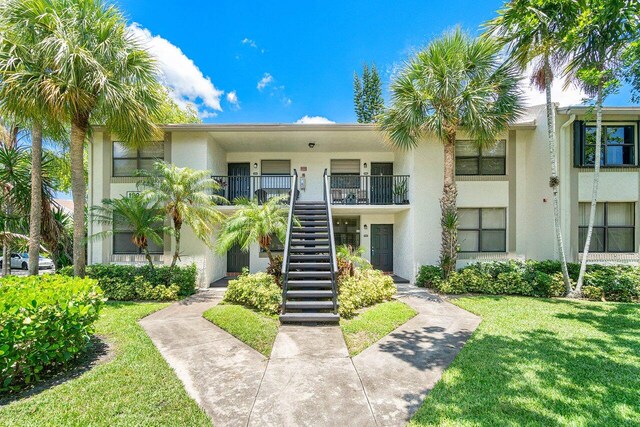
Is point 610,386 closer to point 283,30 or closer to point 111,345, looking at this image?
point 111,345

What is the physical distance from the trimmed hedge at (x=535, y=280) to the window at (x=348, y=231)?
404 cm

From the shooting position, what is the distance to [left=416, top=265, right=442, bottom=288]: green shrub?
9.75 meters

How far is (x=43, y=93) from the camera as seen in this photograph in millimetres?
6727

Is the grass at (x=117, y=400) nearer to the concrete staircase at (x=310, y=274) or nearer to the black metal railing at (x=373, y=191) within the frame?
the concrete staircase at (x=310, y=274)

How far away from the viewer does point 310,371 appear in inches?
166

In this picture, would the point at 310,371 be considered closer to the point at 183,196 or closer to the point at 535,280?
the point at 183,196

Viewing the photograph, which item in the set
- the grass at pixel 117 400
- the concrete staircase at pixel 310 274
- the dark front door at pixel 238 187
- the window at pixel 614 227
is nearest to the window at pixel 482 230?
the window at pixel 614 227

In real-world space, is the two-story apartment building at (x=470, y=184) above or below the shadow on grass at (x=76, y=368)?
above

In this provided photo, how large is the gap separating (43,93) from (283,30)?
9576 mm

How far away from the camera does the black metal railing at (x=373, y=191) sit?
11202 mm

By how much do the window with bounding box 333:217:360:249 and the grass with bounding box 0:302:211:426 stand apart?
9381 millimetres

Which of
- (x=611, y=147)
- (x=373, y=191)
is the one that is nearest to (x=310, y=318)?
(x=373, y=191)

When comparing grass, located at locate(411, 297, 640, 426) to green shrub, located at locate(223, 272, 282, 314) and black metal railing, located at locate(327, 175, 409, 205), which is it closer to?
green shrub, located at locate(223, 272, 282, 314)


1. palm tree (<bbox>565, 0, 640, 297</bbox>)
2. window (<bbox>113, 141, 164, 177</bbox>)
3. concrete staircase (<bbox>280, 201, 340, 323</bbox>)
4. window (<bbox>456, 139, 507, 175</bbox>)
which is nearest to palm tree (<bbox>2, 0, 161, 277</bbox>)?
window (<bbox>113, 141, 164, 177</bbox>)
